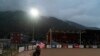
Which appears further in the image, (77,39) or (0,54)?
(77,39)

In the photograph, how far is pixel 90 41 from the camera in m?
94.9

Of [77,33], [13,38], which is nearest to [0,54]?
[13,38]

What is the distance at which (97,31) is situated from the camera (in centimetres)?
9612

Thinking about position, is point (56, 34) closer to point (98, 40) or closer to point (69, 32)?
point (69, 32)

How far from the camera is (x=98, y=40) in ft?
317

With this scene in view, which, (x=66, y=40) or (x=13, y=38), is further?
(x=66, y=40)

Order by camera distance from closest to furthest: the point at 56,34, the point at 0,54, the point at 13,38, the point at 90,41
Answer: the point at 0,54, the point at 13,38, the point at 90,41, the point at 56,34

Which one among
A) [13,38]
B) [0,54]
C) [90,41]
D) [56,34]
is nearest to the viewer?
[0,54]

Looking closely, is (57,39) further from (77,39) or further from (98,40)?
(98,40)

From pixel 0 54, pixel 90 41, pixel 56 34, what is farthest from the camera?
pixel 56 34

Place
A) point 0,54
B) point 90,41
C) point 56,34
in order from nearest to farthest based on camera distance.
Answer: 1. point 0,54
2. point 90,41
3. point 56,34

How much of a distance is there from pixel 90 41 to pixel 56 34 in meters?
13.5

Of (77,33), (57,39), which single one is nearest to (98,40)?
(77,33)

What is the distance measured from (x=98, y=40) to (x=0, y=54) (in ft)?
248
